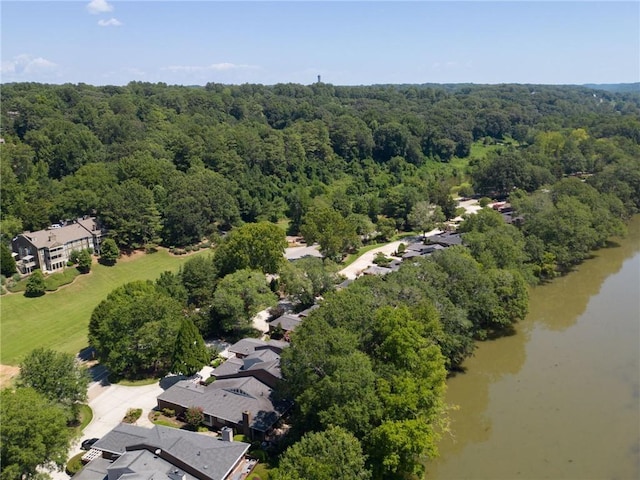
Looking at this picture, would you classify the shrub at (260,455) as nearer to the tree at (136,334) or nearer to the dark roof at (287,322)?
the tree at (136,334)

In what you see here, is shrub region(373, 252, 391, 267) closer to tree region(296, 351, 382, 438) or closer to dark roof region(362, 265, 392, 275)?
dark roof region(362, 265, 392, 275)

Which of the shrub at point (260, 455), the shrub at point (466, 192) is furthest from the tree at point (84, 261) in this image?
the shrub at point (466, 192)

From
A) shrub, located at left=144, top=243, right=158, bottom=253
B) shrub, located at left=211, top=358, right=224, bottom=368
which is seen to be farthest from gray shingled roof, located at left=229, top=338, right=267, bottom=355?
shrub, located at left=144, top=243, right=158, bottom=253

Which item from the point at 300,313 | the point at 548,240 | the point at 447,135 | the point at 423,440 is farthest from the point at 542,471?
the point at 447,135

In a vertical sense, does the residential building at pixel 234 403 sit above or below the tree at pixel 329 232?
below

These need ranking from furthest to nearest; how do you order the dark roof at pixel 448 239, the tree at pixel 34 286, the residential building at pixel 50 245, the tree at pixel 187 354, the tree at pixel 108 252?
the dark roof at pixel 448 239 → the tree at pixel 108 252 → the residential building at pixel 50 245 → the tree at pixel 34 286 → the tree at pixel 187 354

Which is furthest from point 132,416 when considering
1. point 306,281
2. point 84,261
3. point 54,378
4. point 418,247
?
point 418,247
